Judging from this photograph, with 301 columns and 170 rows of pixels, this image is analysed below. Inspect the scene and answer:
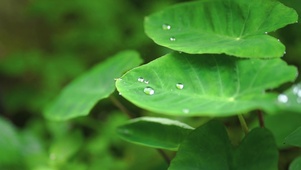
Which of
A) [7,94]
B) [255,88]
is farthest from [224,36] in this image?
[7,94]

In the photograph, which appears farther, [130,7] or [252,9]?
[130,7]

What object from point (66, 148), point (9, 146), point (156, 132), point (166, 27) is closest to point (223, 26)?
point (166, 27)

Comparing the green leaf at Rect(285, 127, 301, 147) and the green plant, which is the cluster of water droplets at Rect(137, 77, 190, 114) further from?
the green leaf at Rect(285, 127, 301, 147)

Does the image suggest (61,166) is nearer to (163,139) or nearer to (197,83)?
(163,139)

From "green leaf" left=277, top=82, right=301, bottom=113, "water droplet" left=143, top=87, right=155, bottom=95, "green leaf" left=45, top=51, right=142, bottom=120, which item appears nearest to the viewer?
"green leaf" left=277, top=82, right=301, bottom=113

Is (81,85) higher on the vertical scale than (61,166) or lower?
higher

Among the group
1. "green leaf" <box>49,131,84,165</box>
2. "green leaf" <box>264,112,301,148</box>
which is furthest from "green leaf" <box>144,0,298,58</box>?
"green leaf" <box>49,131,84,165</box>

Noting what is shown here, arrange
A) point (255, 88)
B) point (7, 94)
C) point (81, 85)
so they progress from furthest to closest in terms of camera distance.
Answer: point (7, 94), point (81, 85), point (255, 88)

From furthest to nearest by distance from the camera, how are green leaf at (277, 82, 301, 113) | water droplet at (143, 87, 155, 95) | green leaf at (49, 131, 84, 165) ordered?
green leaf at (49, 131, 84, 165), water droplet at (143, 87, 155, 95), green leaf at (277, 82, 301, 113)
